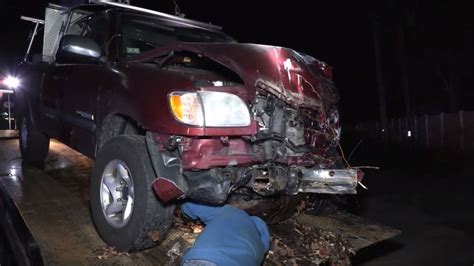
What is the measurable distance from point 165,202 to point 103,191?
737 mm

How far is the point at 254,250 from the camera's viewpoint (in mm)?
2594

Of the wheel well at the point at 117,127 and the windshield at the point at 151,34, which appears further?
the windshield at the point at 151,34

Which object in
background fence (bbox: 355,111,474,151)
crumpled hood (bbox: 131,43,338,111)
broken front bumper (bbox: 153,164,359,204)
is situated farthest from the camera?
background fence (bbox: 355,111,474,151)

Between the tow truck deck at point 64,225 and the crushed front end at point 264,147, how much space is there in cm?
60

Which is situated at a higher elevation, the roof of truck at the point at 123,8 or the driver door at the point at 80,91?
the roof of truck at the point at 123,8

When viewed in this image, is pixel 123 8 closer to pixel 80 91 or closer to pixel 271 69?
pixel 80 91

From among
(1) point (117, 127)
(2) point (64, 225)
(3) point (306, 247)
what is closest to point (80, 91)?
(1) point (117, 127)

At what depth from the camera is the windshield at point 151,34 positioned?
398 centimetres

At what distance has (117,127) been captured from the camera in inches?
136

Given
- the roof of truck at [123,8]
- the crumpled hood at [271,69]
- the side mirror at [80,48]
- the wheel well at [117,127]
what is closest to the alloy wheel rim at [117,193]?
the wheel well at [117,127]

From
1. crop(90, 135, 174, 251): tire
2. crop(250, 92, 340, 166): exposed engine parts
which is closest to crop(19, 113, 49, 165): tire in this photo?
crop(90, 135, 174, 251): tire

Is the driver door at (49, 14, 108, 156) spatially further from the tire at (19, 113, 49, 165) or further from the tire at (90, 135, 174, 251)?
the tire at (19, 113, 49, 165)

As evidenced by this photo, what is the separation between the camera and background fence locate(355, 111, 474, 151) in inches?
619

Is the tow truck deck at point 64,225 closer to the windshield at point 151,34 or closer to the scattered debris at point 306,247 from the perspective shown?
the scattered debris at point 306,247
